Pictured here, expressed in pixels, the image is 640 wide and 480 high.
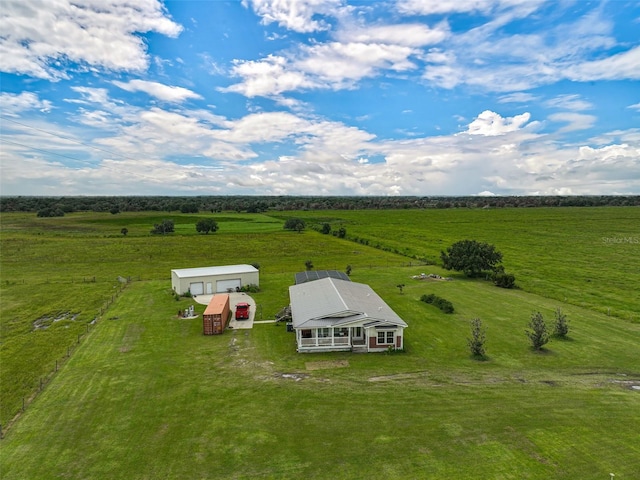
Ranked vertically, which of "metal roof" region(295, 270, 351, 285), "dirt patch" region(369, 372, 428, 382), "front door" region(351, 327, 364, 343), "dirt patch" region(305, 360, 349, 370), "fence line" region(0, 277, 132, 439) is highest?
"metal roof" region(295, 270, 351, 285)

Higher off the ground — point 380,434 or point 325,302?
point 325,302

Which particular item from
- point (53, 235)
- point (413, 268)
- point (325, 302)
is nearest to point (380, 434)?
point (325, 302)

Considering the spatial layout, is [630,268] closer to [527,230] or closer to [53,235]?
[527,230]

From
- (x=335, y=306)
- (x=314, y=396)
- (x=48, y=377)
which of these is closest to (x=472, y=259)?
(x=335, y=306)

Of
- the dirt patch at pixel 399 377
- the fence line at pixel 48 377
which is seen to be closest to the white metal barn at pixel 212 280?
the fence line at pixel 48 377

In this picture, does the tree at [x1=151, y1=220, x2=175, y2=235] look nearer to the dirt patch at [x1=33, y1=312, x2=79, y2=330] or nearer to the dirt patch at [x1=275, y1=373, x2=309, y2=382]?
the dirt patch at [x1=33, y1=312, x2=79, y2=330]

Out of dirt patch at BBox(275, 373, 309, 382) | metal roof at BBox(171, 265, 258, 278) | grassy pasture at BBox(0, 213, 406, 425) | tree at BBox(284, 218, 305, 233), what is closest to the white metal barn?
metal roof at BBox(171, 265, 258, 278)
